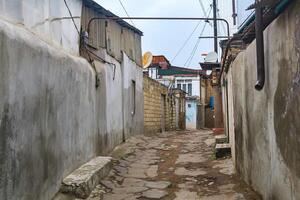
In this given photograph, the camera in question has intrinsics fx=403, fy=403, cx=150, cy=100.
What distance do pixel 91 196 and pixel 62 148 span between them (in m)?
0.94

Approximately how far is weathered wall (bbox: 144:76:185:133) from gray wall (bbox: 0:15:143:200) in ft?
30.4

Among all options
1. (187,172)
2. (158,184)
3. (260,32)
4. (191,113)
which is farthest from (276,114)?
(191,113)

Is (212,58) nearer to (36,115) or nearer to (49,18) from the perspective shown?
(49,18)

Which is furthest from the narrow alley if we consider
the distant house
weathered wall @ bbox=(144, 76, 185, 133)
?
the distant house

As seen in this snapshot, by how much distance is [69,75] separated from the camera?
6664mm

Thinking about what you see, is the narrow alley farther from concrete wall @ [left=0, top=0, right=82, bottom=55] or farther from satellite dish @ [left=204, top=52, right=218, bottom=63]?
satellite dish @ [left=204, top=52, right=218, bottom=63]

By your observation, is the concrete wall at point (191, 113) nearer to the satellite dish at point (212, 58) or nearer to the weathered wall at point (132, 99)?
the satellite dish at point (212, 58)

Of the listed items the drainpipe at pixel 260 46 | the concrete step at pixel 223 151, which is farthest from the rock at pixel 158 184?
the drainpipe at pixel 260 46

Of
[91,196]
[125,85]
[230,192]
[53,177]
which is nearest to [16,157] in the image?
[53,177]

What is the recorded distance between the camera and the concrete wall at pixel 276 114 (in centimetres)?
371

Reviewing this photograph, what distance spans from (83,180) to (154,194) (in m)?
1.29

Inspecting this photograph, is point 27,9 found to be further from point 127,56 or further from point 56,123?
point 127,56

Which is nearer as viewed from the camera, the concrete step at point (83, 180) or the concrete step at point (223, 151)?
the concrete step at point (83, 180)

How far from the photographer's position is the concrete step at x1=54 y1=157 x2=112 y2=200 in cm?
605
